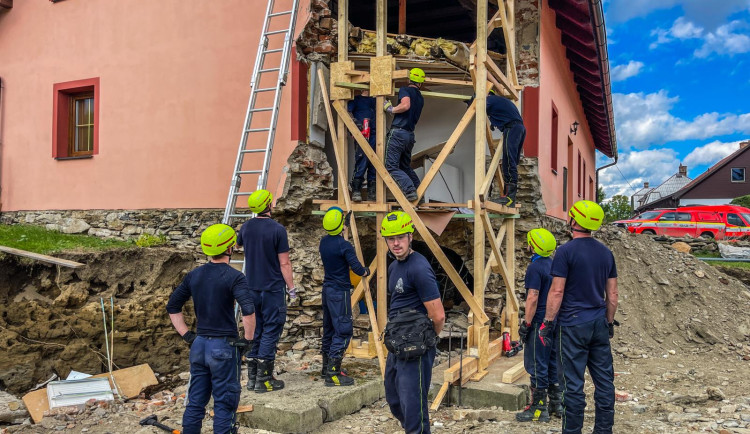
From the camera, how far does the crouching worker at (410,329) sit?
4.13m

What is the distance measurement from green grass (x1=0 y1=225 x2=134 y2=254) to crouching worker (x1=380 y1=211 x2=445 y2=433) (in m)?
5.82

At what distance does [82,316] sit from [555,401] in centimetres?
581

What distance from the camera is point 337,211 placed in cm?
634

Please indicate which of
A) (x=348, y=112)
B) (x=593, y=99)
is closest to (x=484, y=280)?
(x=348, y=112)

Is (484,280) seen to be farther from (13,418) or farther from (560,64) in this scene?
(560,64)

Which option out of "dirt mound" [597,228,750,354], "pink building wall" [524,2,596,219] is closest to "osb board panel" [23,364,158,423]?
"pink building wall" [524,2,596,219]

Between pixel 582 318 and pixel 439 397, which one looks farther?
pixel 439 397

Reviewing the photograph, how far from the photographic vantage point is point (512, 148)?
24.5 feet

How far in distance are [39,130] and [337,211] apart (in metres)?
7.65

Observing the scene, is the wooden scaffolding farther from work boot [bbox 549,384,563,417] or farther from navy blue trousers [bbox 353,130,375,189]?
work boot [bbox 549,384,563,417]

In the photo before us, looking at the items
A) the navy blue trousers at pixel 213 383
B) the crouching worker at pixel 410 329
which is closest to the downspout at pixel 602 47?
the crouching worker at pixel 410 329

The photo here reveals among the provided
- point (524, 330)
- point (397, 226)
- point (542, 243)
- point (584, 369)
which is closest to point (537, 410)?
point (524, 330)

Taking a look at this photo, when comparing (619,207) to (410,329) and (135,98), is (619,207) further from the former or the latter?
(410,329)

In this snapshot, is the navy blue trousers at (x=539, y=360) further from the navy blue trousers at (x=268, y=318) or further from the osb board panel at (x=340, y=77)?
the osb board panel at (x=340, y=77)
